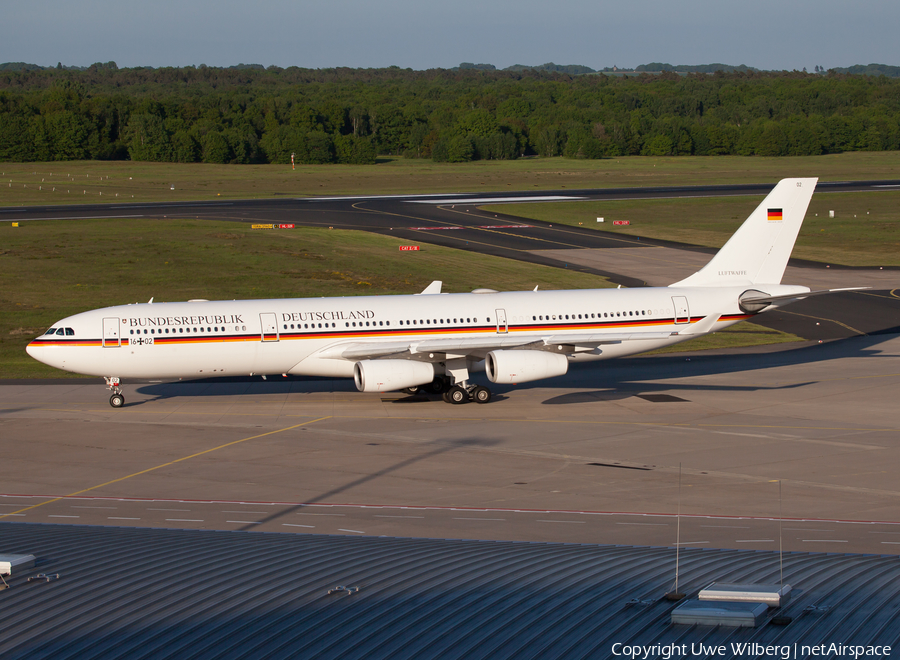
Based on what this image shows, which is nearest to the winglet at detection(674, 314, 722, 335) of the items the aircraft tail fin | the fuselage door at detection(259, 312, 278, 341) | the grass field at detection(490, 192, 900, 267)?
the aircraft tail fin

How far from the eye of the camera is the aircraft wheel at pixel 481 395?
1737 inches

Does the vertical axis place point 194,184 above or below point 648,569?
above

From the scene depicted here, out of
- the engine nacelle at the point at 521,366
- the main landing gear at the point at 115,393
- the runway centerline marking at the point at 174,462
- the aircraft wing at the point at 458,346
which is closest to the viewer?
the runway centerline marking at the point at 174,462

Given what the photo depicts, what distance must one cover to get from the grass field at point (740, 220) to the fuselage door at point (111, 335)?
6942 centimetres

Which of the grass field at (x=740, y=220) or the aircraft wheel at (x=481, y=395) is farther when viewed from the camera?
the grass field at (x=740, y=220)

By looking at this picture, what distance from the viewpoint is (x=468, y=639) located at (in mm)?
13305

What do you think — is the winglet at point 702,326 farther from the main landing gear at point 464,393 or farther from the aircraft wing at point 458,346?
the main landing gear at point 464,393

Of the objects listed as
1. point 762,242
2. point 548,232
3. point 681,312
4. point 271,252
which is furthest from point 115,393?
point 548,232

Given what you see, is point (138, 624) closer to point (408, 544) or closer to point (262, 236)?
point (408, 544)

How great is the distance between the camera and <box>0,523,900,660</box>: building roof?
1307cm

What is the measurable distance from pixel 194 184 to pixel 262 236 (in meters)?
76.1

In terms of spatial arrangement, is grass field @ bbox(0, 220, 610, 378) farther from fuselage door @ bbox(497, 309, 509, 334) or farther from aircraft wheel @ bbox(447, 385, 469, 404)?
aircraft wheel @ bbox(447, 385, 469, 404)

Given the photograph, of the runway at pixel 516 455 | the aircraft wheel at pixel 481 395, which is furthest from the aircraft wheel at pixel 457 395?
the runway at pixel 516 455

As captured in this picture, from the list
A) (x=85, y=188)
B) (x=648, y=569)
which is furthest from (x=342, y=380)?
(x=85, y=188)
